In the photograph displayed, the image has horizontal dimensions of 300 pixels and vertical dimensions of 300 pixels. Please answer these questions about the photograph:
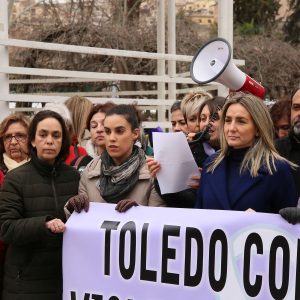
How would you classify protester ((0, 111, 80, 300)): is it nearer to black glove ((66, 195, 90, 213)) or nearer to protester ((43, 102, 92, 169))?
black glove ((66, 195, 90, 213))

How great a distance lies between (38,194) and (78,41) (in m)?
10.0

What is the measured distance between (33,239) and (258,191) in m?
1.17

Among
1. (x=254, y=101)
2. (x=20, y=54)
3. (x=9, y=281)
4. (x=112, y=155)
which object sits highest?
(x=20, y=54)

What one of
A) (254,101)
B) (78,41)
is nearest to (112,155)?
(254,101)

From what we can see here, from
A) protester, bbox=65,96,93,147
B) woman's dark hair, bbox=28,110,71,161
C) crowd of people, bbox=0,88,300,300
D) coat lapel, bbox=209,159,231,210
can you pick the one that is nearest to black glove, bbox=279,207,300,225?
crowd of people, bbox=0,88,300,300

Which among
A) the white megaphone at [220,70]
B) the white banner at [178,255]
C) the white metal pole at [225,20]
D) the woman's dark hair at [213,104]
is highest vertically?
the white metal pole at [225,20]

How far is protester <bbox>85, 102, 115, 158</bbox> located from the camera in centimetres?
422

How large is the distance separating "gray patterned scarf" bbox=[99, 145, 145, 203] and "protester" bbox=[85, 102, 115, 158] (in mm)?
845

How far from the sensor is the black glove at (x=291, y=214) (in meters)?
2.79

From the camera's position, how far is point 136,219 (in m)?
3.20

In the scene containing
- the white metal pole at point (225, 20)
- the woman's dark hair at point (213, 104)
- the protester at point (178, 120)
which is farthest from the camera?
the white metal pole at point (225, 20)

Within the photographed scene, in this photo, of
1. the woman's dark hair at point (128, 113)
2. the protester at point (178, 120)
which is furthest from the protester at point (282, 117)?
the woman's dark hair at point (128, 113)

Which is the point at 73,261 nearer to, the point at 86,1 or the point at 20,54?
the point at 20,54

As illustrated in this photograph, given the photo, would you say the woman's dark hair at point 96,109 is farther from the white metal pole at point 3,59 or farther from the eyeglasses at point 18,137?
the white metal pole at point 3,59
